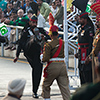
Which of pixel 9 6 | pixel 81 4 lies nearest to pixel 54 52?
pixel 81 4

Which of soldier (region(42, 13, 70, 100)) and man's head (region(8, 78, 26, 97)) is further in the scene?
soldier (region(42, 13, 70, 100))

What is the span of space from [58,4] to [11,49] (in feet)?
11.8

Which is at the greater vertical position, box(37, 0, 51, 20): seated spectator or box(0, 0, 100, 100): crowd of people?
box(37, 0, 51, 20): seated spectator

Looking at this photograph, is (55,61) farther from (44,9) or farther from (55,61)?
(44,9)

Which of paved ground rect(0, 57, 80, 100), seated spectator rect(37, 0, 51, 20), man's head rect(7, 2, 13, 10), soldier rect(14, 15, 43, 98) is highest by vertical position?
man's head rect(7, 2, 13, 10)

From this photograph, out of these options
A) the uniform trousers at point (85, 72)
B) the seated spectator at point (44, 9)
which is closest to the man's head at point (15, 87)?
the uniform trousers at point (85, 72)

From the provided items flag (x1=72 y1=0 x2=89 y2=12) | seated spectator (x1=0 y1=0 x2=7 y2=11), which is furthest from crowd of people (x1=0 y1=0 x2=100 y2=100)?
seated spectator (x1=0 y1=0 x2=7 y2=11)

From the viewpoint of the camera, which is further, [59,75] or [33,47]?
[33,47]

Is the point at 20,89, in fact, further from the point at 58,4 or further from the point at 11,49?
the point at 11,49

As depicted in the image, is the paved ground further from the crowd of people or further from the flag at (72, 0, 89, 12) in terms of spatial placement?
the flag at (72, 0, 89, 12)

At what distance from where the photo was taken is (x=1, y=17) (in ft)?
58.2

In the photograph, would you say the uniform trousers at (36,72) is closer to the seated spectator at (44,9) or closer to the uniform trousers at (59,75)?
the uniform trousers at (59,75)

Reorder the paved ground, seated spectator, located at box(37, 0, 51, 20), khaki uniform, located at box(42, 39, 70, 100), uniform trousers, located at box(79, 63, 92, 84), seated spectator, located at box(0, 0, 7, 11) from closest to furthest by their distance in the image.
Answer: khaki uniform, located at box(42, 39, 70, 100)
uniform trousers, located at box(79, 63, 92, 84)
the paved ground
seated spectator, located at box(37, 0, 51, 20)
seated spectator, located at box(0, 0, 7, 11)

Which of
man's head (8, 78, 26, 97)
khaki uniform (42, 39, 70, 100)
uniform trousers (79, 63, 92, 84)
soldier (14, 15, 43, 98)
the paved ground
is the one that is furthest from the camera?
the paved ground
